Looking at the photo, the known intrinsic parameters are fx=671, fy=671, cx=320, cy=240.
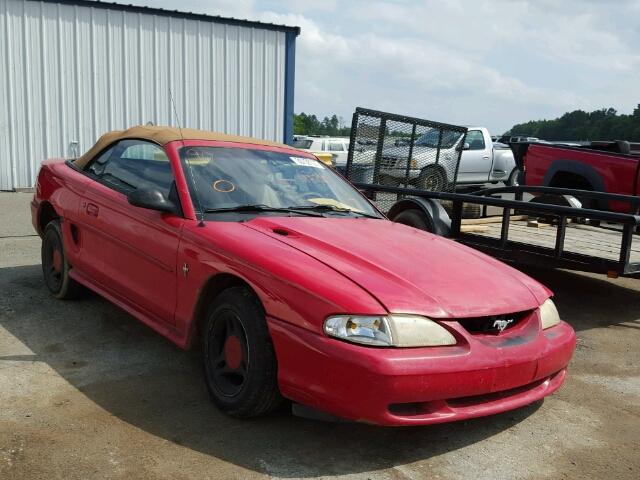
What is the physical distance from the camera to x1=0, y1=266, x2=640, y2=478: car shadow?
3.03 metres

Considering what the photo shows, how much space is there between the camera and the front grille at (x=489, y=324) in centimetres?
308

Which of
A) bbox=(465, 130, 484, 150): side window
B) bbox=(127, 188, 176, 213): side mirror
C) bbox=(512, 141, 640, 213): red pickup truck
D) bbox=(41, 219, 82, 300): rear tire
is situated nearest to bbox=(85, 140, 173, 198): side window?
bbox=(127, 188, 176, 213): side mirror

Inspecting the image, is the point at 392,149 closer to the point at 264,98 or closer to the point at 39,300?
the point at 39,300

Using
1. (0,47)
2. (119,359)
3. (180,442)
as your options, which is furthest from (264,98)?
(180,442)

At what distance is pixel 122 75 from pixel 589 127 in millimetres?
69484

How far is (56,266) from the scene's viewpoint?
5.28 meters

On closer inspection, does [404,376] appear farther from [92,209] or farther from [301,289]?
[92,209]

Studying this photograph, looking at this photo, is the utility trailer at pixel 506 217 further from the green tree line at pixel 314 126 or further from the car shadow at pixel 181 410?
the green tree line at pixel 314 126

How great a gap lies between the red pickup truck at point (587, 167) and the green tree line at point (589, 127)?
155 ft

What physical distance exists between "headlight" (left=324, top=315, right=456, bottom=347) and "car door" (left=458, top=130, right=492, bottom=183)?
1599 centimetres

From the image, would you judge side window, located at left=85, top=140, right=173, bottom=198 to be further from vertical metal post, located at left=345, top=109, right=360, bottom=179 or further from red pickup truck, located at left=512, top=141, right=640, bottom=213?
red pickup truck, located at left=512, top=141, right=640, bottom=213

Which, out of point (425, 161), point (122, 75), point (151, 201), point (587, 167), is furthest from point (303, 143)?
point (151, 201)

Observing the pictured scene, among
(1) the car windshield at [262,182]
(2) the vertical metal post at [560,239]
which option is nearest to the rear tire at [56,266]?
(1) the car windshield at [262,182]

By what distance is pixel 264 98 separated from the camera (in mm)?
16438
